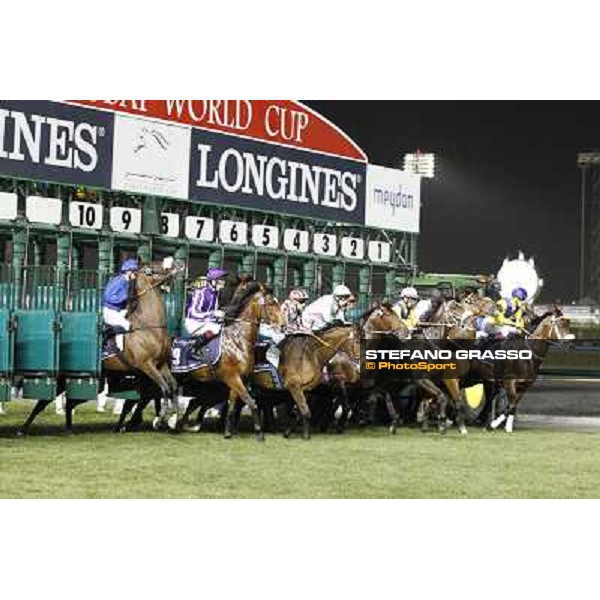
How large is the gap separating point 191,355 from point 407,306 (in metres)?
2.17

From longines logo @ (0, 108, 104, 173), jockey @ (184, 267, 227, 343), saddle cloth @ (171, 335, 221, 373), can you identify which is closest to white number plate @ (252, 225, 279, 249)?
jockey @ (184, 267, 227, 343)

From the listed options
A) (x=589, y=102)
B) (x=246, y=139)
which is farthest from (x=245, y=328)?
(x=589, y=102)

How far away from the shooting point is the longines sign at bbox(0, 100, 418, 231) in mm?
12273

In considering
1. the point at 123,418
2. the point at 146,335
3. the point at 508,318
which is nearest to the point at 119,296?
the point at 146,335

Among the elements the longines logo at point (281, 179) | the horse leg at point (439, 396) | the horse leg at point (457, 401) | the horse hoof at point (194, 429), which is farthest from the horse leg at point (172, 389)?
the horse leg at point (457, 401)

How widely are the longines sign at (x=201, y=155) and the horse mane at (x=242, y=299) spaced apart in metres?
0.86

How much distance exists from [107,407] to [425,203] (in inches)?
261

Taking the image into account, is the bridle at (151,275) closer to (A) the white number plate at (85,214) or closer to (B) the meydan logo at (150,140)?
(A) the white number plate at (85,214)

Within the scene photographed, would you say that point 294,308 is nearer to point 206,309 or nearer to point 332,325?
point 332,325

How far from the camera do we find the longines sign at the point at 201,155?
12.3 meters

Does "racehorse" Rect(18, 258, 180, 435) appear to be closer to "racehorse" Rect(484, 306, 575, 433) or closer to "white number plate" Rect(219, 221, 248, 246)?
"white number plate" Rect(219, 221, 248, 246)

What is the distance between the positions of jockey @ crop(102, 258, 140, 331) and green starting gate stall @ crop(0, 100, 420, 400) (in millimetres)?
117

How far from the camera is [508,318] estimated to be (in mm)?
13172

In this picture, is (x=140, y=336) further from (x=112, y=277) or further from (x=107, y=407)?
(x=107, y=407)
